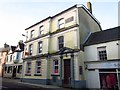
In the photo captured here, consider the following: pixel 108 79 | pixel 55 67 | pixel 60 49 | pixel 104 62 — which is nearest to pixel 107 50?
pixel 104 62

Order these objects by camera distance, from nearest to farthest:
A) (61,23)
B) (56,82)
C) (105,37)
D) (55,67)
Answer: (105,37), (56,82), (55,67), (61,23)

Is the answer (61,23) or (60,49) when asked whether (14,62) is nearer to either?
(61,23)

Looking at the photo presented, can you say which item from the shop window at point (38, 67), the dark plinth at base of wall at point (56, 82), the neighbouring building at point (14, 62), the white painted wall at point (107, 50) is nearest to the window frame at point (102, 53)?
the white painted wall at point (107, 50)

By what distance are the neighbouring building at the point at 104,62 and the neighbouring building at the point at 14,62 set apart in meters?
19.8

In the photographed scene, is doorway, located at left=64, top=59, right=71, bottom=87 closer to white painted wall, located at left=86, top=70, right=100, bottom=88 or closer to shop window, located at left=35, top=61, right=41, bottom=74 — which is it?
white painted wall, located at left=86, top=70, right=100, bottom=88

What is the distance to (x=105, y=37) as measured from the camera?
17.1 metres

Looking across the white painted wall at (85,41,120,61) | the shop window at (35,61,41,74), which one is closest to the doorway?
the white painted wall at (85,41,120,61)

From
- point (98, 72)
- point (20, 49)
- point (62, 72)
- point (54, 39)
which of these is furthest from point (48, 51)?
point (20, 49)

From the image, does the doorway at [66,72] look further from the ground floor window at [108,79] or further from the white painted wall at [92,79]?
the ground floor window at [108,79]

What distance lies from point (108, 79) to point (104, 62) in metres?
1.87

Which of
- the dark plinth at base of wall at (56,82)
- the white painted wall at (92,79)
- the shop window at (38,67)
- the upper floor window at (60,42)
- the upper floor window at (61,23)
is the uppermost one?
the upper floor window at (61,23)

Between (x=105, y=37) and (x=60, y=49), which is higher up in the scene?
(x=105, y=37)

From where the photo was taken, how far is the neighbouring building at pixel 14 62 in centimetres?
3272

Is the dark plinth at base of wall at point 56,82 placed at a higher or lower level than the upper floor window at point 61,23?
lower
